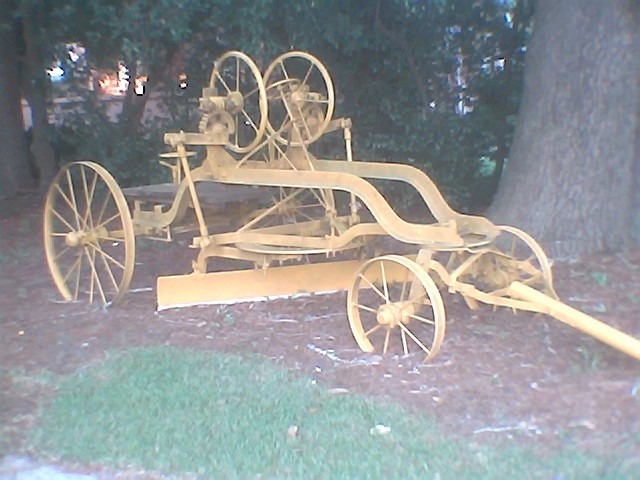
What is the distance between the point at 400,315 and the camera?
5.16m

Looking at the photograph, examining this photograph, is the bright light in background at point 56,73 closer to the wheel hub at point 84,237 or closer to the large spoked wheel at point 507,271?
the wheel hub at point 84,237

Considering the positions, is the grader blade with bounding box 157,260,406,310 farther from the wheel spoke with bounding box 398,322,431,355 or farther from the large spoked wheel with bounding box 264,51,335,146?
the large spoked wheel with bounding box 264,51,335,146

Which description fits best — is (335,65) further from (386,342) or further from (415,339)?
(415,339)

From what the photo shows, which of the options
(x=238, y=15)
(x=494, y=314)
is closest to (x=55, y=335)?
(x=494, y=314)

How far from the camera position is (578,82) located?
738cm

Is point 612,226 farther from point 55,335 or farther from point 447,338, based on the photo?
point 55,335

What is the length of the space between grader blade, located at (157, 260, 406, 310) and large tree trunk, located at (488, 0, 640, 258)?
6.12 ft

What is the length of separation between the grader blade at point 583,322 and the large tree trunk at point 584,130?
2.51 meters

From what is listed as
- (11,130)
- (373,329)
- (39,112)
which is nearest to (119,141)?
(39,112)

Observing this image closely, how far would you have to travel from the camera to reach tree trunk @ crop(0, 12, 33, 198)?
1146 cm

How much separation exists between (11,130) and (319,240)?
7.21 meters

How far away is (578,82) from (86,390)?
15.0 feet

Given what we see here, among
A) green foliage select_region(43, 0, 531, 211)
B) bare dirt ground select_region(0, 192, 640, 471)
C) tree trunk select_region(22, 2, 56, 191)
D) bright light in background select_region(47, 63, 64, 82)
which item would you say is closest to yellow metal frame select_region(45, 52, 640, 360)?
bare dirt ground select_region(0, 192, 640, 471)

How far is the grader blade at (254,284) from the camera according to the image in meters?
6.36
